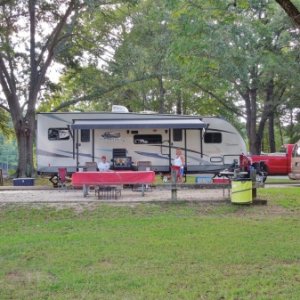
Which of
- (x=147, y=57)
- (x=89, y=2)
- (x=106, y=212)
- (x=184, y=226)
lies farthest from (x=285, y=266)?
(x=147, y=57)

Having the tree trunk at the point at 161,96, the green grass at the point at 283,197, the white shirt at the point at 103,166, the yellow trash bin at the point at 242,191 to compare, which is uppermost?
the tree trunk at the point at 161,96

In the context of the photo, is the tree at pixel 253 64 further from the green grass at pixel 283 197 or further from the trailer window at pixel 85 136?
the trailer window at pixel 85 136

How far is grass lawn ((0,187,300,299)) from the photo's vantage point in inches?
224

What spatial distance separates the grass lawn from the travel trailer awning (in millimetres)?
7893

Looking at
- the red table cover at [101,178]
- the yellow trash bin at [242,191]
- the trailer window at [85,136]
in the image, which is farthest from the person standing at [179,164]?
the yellow trash bin at [242,191]

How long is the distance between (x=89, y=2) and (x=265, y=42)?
11546mm

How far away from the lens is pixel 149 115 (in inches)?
837

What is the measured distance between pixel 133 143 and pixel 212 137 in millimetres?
3341

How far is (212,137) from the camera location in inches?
831

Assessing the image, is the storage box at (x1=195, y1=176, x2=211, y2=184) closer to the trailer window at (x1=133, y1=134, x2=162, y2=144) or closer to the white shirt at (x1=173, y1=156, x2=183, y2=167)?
the white shirt at (x1=173, y1=156, x2=183, y2=167)

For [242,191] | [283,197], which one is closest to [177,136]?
[283,197]

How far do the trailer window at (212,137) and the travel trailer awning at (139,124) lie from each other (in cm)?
81

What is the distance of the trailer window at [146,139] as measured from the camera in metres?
21.0

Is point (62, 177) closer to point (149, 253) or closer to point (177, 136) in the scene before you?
point (177, 136)
